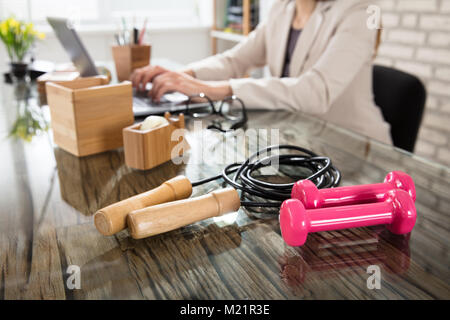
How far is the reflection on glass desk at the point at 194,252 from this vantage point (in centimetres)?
43

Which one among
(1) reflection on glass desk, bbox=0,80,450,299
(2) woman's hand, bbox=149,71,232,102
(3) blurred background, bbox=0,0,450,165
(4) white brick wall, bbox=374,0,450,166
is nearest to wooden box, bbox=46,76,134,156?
(1) reflection on glass desk, bbox=0,80,450,299

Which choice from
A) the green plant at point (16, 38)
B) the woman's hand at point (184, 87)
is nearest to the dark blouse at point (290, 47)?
the woman's hand at point (184, 87)

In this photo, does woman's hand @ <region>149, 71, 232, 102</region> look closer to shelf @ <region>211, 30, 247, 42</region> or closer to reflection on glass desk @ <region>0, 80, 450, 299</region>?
reflection on glass desk @ <region>0, 80, 450, 299</region>

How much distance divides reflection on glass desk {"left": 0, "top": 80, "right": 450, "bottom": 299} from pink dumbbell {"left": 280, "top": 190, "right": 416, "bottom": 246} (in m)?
0.02

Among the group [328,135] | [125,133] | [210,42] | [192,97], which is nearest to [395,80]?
[328,135]

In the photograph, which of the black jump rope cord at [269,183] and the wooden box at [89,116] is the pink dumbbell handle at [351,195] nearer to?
the black jump rope cord at [269,183]

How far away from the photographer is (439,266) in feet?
1.55

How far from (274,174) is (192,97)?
1.63 feet

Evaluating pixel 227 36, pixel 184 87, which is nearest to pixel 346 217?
pixel 184 87

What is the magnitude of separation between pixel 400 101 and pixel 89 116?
105 cm

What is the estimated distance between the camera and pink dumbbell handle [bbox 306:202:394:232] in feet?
1.63

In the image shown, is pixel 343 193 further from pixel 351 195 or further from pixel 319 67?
pixel 319 67

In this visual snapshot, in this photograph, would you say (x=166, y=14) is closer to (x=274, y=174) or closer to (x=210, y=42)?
(x=210, y=42)

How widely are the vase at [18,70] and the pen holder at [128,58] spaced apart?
0.44m
